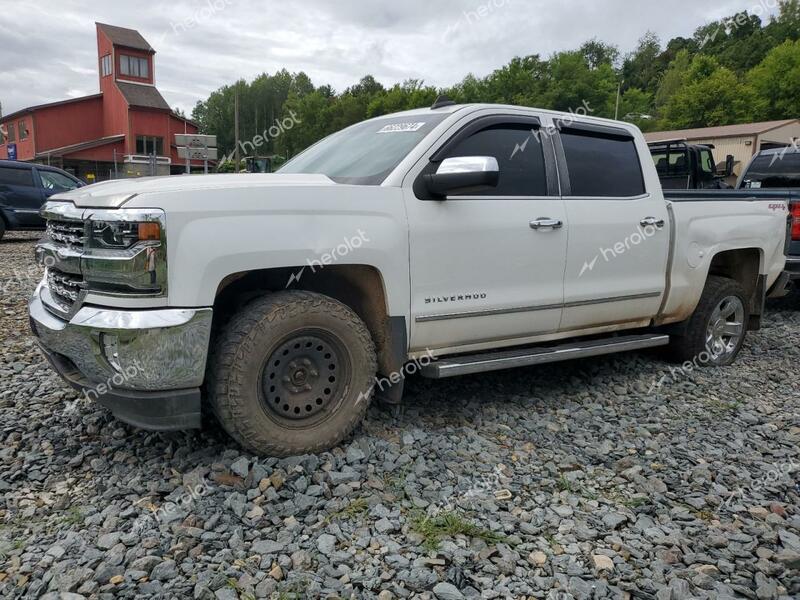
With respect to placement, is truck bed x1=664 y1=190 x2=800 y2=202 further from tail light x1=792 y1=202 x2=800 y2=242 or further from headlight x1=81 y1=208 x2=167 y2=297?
headlight x1=81 y1=208 x2=167 y2=297

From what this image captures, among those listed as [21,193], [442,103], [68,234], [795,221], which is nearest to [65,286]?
[68,234]

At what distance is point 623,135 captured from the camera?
15.9ft

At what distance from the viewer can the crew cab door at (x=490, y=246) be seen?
3.62 m

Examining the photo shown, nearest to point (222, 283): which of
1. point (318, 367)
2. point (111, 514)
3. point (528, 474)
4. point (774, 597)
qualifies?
point (318, 367)

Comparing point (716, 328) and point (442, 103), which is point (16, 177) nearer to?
point (442, 103)

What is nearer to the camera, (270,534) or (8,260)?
(270,534)

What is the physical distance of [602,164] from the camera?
4594 mm

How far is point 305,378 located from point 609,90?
60835mm

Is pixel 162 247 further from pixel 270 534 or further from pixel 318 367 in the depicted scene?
pixel 270 534

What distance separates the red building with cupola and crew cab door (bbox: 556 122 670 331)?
122 feet

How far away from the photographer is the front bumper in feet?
9.46

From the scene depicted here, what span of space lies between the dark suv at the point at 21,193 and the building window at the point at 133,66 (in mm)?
29096

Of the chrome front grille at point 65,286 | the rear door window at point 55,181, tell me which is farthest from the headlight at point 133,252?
the rear door window at point 55,181

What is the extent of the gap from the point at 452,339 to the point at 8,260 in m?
10.3
